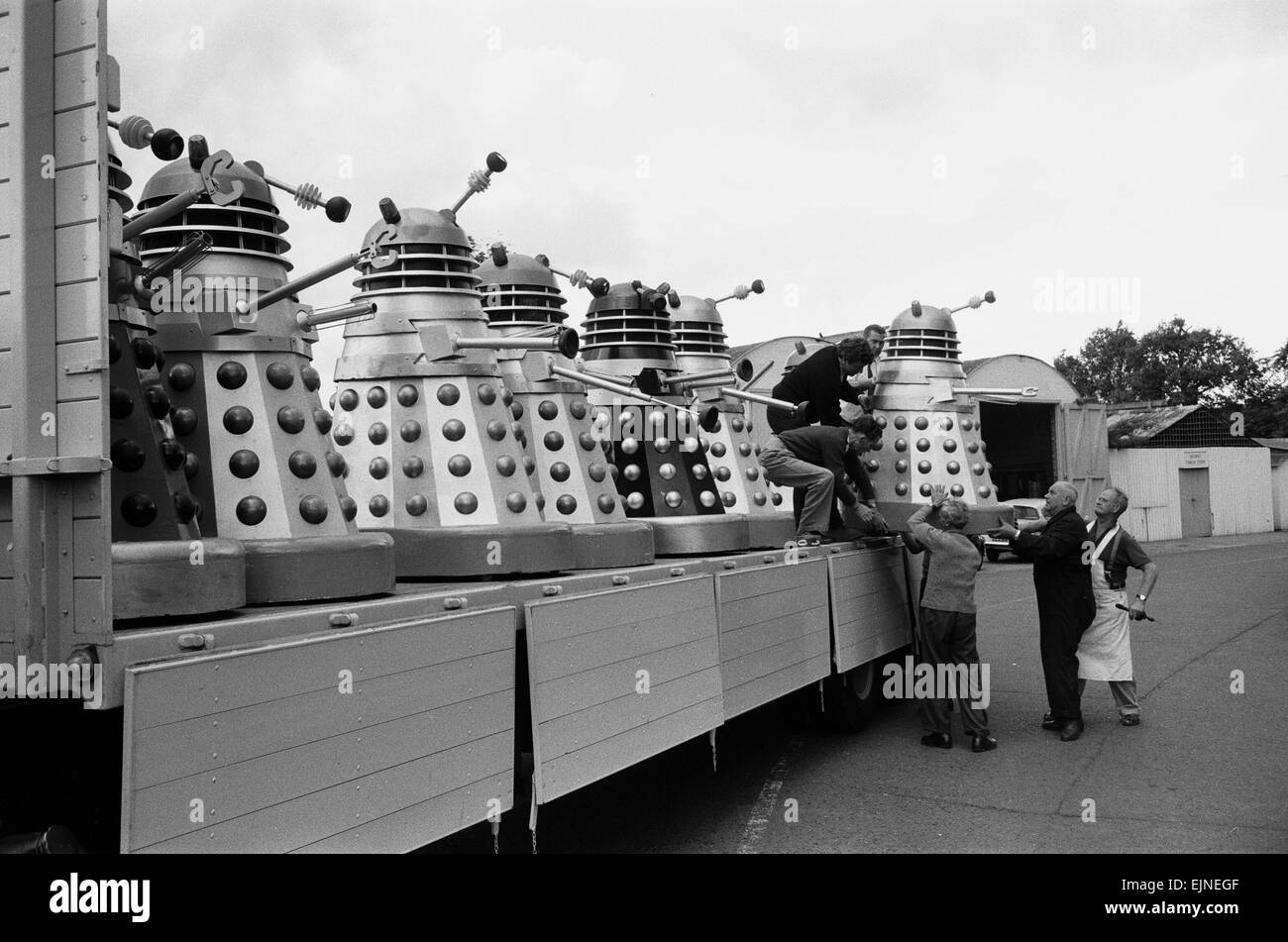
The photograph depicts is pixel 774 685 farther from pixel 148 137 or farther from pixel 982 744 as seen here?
pixel 148 137

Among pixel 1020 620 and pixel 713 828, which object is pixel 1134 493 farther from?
pixel 713 828

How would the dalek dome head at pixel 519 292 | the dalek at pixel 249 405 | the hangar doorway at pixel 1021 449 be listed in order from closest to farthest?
the dalek at pixel 249 405
the dalek dome head at pixel 519 292
the hangar doorway at pixel 1021 449

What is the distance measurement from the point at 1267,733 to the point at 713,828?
4827 millimetres

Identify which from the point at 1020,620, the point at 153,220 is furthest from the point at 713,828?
the point at 1020,620

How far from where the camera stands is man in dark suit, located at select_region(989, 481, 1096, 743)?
945 cm

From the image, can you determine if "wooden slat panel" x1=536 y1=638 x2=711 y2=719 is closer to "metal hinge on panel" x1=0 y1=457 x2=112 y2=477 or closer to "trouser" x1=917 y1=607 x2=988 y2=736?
"metal hinge on panel" x1=0 y1=457 x2=112 y2=477

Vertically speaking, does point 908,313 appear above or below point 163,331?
above

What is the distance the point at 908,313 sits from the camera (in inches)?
476

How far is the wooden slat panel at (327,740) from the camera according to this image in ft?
11.2

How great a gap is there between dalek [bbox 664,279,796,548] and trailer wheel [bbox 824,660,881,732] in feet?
3.97

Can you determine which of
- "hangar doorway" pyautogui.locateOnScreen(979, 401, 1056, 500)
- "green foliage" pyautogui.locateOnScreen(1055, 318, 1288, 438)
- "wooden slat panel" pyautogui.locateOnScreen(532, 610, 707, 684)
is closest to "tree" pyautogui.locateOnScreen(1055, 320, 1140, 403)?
"green foliage" pyautogui.locateOnScreen(1055, 318, 1288, 438)

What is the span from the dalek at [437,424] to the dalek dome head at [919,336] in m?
5.80

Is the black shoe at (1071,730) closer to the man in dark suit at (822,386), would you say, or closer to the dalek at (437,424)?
the man in dark suit at (822,386)

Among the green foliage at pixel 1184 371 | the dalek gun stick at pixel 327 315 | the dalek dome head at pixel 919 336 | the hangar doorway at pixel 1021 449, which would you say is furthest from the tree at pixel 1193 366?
the dalek gun stick at pixel 327 315
